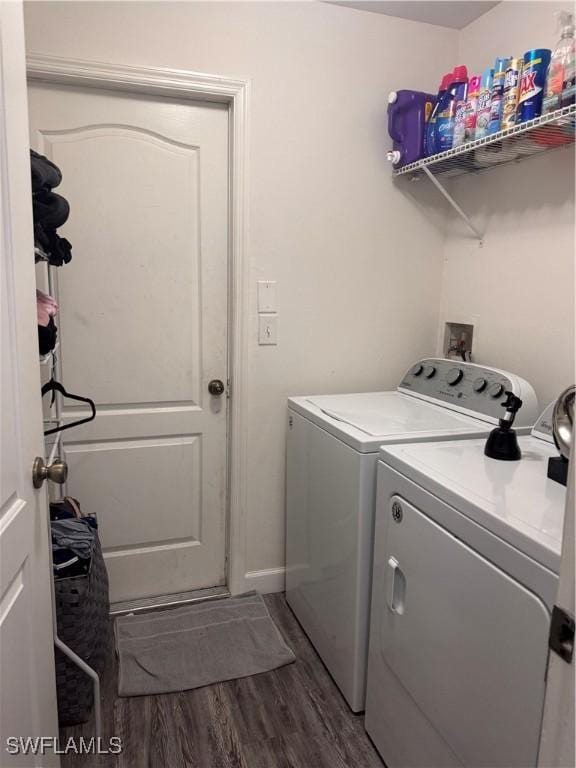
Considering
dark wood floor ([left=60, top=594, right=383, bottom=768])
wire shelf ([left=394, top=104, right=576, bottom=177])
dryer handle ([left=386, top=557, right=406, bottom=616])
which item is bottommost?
dark wood floor ([left=60, top=594, right=383, bottom=768])

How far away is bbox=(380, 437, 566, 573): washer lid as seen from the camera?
1.00 metres

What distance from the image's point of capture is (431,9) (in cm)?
208

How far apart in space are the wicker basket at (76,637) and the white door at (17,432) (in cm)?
44

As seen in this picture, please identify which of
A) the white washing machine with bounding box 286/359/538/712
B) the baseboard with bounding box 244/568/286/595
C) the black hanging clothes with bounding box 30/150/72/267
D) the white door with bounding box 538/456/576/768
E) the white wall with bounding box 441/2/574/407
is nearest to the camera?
the white door with bounding box 538/456/576/768

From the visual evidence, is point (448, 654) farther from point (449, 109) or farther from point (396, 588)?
point (449, 109)

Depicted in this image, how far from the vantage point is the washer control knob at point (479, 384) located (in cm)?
190

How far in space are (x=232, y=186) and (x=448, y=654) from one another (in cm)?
178

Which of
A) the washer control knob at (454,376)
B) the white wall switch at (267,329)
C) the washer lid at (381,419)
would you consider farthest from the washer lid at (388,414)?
the white wall switch at (267,329)

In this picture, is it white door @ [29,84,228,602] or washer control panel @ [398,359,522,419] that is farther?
white door @ [29,84,228,602]

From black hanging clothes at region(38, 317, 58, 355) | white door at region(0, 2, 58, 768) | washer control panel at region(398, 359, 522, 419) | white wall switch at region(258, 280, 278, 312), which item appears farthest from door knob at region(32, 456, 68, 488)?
washer control panel at region(398, 359, 522, 419)

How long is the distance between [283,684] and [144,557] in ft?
2.64

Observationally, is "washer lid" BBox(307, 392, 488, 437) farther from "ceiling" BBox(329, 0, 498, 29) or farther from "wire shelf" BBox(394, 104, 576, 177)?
"ceiling" BBox(329, 0, 498, 29)

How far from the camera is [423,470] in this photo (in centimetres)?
132

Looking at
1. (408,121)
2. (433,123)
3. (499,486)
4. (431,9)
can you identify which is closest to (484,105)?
(433,123)
